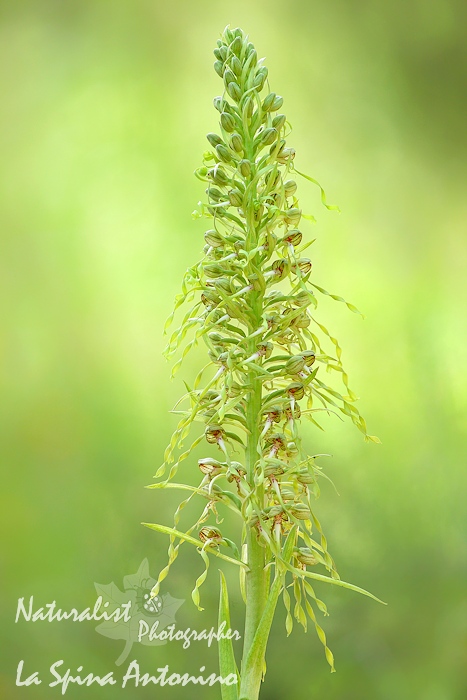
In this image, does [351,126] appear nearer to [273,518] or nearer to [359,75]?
[359,75]

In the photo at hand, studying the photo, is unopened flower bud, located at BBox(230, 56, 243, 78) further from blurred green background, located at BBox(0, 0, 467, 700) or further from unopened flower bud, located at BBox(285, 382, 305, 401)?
blurred green background, located at BBox(0, 0, 467, 700)

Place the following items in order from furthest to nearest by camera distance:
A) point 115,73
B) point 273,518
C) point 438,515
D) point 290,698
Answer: point 115,73 → point 438,515 → point 290,698 → point 273,518

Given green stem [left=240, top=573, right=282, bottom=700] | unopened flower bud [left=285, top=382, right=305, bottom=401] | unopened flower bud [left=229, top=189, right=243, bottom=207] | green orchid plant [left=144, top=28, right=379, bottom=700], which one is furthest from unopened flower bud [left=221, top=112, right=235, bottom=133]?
green stem [left=240, top=573, right=282, bottom=700]

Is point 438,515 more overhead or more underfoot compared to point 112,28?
more underfoot

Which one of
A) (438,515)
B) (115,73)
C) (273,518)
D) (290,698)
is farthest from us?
(115,73)

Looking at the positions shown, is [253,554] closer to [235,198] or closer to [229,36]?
[235,198]

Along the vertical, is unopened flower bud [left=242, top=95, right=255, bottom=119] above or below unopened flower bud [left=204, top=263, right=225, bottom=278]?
above

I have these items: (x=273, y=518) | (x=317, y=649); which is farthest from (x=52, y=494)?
(x=273, y=518)
